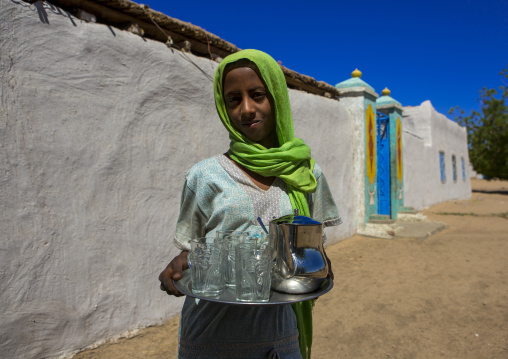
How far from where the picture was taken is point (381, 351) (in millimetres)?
2873

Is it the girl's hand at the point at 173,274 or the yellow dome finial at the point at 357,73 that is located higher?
the yellow dome finial at the point at 357,73

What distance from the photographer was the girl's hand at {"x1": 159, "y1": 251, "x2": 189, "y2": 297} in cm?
109

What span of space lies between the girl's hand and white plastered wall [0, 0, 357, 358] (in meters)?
1.56

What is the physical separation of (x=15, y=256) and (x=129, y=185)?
2.99 ft

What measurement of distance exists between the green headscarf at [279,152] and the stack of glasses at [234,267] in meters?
0.27

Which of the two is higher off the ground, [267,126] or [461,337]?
[267,126]

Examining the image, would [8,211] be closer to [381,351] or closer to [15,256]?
[15,256]

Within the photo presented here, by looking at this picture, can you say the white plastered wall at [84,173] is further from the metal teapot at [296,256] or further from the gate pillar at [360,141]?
the gate pillar at [360,141]

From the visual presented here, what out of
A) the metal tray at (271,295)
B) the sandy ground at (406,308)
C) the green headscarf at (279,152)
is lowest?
the sandy ground at (406,308)

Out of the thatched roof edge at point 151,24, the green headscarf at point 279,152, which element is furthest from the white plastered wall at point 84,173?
the green headscarf at point 279,152

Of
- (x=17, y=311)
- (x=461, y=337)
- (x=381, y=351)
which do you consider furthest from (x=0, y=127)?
(x=461, y=337)

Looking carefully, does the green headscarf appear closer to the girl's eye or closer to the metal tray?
the girl's eye

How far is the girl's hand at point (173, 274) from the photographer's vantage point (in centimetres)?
109

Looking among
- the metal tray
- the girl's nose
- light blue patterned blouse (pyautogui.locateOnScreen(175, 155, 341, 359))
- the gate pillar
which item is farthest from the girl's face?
the gate pillar
